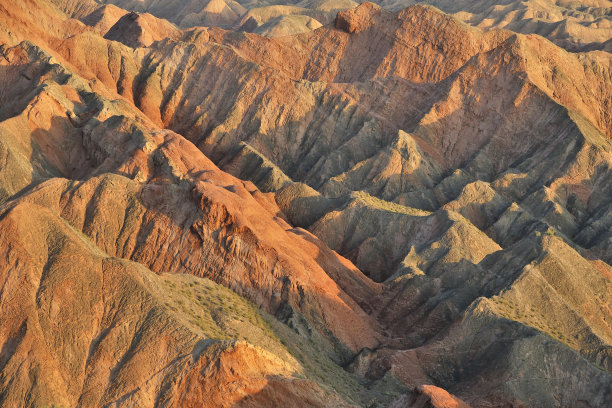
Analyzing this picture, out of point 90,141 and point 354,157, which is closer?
point 90,141

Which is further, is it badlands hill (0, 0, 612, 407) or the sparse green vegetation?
the sparse green vegetation

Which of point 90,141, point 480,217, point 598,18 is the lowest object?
point 598,18

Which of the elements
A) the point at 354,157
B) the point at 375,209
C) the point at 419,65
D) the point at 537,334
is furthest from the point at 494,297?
the point at 419,65

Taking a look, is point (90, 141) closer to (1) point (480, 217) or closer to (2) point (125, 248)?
(2) point (125, 248)

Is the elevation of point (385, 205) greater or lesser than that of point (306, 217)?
greater

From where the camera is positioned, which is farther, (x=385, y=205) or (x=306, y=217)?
(x=385, y=205)

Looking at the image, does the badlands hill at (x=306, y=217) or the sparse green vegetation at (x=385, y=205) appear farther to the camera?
the sparse green vegetation at (x=385, y=205)

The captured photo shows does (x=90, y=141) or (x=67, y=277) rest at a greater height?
(x=67, y=277)

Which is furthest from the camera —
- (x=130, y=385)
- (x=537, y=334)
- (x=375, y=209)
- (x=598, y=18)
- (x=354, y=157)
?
(x=598, y=18)
